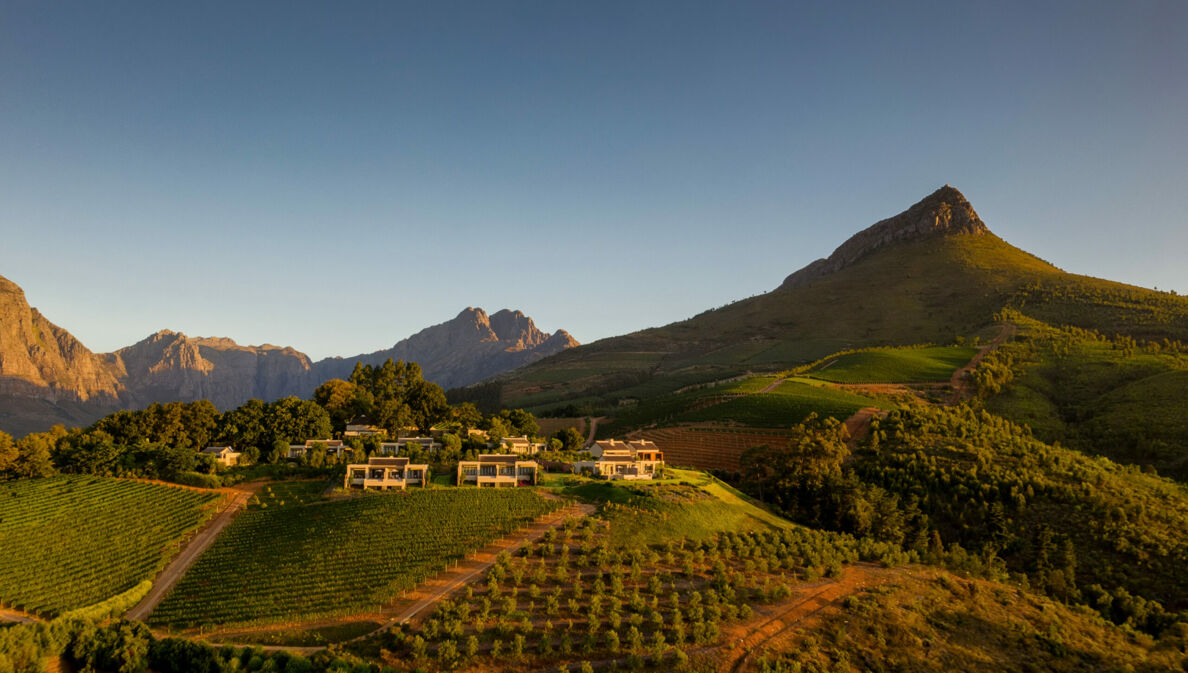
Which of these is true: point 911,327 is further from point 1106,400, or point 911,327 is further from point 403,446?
point 403,446

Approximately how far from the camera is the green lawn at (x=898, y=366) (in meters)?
104

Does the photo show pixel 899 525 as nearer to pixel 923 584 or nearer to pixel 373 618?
pixel 923 584

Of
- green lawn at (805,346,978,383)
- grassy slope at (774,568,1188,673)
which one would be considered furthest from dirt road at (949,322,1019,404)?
grassy slope at (774,568,1188,673)

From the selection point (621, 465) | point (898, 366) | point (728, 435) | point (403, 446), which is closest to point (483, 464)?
point (621, 465)

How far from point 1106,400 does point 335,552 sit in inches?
3977

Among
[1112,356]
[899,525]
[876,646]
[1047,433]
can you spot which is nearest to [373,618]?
[876,646]

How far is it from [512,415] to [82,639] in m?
65.2

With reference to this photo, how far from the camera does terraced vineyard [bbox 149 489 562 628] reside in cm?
3484

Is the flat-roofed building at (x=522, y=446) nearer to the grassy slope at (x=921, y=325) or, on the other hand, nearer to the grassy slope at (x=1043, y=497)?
the grassy slope at (x=1043, y=497)

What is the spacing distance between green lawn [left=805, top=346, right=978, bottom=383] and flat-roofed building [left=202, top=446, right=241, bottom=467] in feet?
323

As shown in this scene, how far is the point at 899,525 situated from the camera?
1970 inches

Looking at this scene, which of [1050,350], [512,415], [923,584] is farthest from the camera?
[1050,350]

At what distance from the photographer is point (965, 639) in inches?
1273

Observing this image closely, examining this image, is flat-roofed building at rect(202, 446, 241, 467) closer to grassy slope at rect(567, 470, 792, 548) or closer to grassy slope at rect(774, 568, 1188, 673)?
grassy slope at rect(567, 470, 792, 548)
